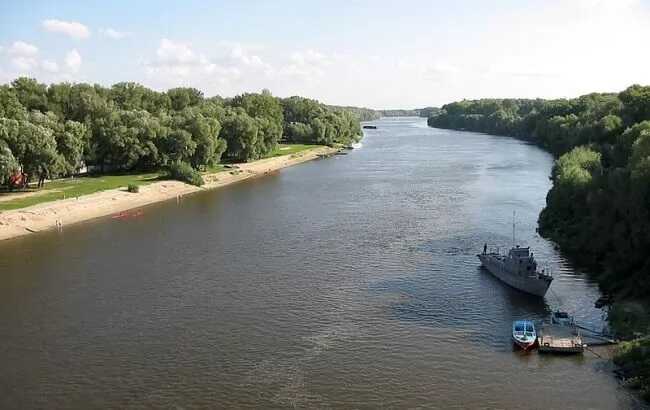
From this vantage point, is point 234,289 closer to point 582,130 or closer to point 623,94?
point 582,130

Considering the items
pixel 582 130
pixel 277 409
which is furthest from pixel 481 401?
pixel 582 130

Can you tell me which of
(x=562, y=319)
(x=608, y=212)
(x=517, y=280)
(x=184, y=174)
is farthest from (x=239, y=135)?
(x=562, y=319)

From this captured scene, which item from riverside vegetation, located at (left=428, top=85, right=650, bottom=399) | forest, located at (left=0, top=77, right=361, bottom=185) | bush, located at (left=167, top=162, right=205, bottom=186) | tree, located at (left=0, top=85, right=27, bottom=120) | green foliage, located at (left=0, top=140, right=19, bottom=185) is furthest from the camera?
bush, located at (left=167, top=162, right=205, bottom=186)

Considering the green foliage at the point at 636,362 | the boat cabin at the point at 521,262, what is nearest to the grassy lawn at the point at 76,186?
the boat cabin at the point at 521,262

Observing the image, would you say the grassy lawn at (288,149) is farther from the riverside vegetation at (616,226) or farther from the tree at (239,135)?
the riverside vegetation at (616,226)

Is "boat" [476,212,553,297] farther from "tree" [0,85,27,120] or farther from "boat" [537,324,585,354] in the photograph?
"tree" [0,85,27,120]

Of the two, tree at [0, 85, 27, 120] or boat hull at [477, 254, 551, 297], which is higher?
tree at [0, 85, 27, 120]

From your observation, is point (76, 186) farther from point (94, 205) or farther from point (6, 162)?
point (6, 162)

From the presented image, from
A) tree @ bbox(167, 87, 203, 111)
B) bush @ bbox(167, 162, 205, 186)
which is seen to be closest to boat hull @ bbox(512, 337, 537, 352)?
bush @ bbox(167, 162, 205, 186)
